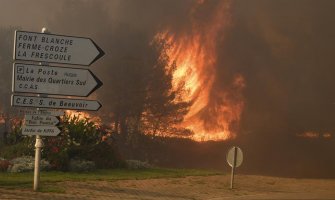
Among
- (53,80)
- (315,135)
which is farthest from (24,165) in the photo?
(315,135)

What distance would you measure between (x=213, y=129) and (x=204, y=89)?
8.94 ft

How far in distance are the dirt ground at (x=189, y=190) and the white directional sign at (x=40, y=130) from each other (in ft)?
4.75

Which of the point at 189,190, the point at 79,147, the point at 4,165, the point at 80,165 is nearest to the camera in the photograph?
the point at 189,190

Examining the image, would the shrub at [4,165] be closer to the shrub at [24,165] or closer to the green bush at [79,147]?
the shrub at [24,165]

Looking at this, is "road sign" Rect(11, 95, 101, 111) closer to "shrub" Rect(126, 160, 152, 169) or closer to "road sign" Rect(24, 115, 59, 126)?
"road sign" Rect(24, 115, 59, 126)

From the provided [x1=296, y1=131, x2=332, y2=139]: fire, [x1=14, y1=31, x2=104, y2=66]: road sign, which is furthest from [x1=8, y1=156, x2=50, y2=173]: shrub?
[x1=296, y1=131, x2=332, y2=139]: fire

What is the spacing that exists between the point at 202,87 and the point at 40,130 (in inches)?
884

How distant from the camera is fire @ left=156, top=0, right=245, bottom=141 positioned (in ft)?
108

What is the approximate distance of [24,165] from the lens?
647 inches

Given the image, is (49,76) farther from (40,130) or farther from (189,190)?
(189,190)

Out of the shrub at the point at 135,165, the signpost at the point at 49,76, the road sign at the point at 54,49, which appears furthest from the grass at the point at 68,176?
the road sign at the point at 54,49

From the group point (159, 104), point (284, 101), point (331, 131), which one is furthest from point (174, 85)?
point (331, 131)

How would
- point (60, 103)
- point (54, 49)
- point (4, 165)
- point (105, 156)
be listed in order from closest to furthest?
point (54, 49), point (60, 103), point (4, 165), point (105, 156)

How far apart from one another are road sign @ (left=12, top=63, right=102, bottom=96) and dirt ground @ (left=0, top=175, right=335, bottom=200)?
2460 mm
